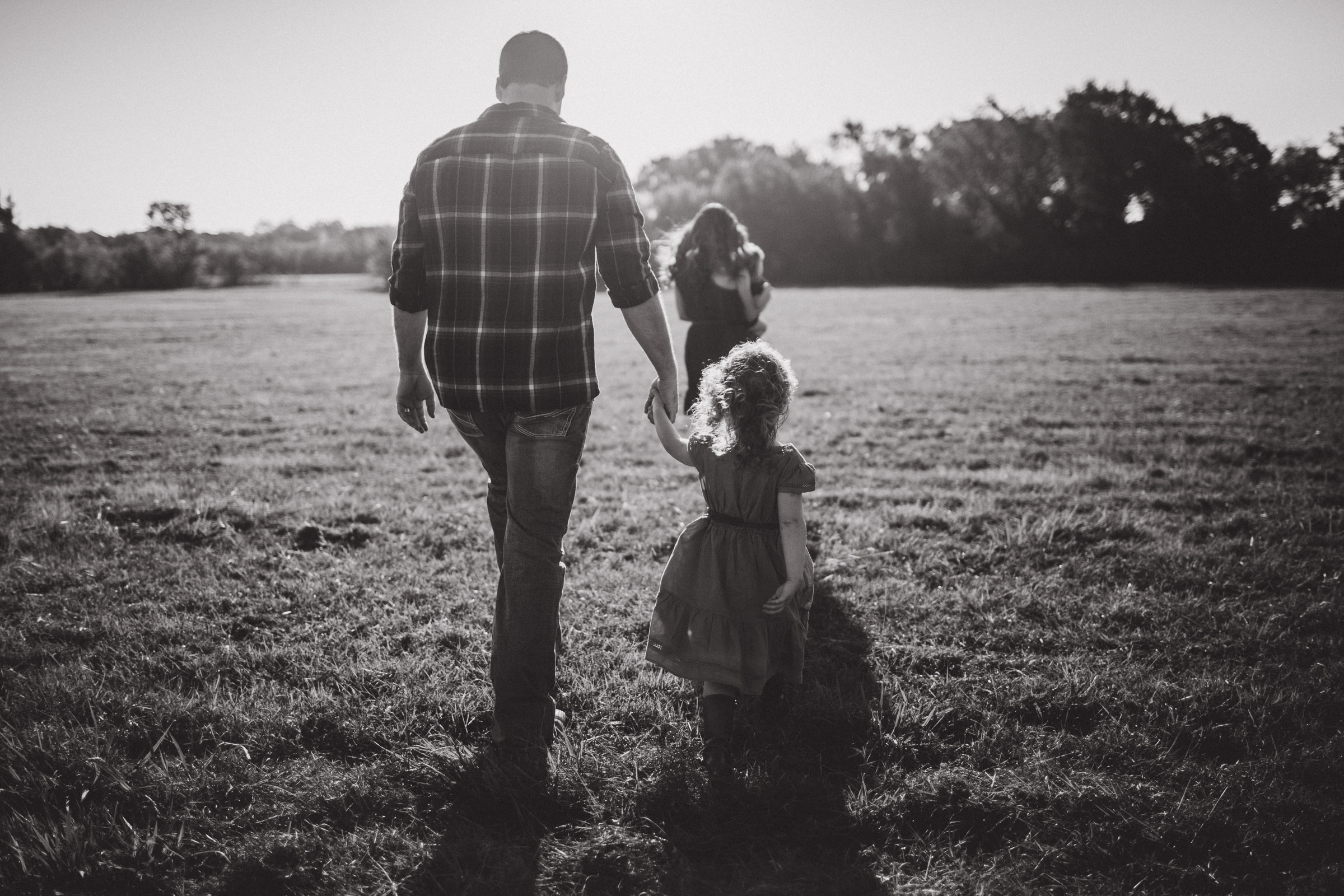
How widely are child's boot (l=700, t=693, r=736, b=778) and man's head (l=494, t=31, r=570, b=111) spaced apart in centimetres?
234

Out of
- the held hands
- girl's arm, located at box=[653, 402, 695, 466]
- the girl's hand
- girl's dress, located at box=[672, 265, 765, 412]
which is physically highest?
girl's dress, located at box=[672, 265, 765, 412]

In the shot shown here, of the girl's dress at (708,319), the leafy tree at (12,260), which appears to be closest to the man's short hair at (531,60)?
the girl's dress at (708,319)

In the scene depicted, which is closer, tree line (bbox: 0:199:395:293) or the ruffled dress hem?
the ruffled dress hem

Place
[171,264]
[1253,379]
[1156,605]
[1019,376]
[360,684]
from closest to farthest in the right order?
[360,684] < [1156,605] < [1253,379] < [1019,376] < [171,264]

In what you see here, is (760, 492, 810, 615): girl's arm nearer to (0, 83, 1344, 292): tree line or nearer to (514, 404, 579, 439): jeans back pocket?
(514, 404, 579, 439): jeans back pocket

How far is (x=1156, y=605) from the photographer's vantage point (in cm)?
396

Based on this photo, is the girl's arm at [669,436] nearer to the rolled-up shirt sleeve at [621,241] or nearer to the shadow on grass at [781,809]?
the rolled-up shirt sleeve at [621,241]

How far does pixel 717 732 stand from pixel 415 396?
1748mm

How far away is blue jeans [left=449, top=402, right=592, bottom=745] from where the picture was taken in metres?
2.76

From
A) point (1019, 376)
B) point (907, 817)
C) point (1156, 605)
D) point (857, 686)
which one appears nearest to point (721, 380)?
point (857, 686)

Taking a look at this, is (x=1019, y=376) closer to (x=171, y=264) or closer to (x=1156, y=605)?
(x=1156, y=605)

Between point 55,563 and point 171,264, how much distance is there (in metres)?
61.1

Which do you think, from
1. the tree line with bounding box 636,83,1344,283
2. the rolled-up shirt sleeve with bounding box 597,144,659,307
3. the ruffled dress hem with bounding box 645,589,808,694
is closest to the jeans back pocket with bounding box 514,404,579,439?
the rolled-up shirt sleeve with bounding box 597,144,659,307

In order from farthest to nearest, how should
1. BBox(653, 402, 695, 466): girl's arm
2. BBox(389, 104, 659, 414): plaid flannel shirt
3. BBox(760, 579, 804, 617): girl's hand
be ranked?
BBox(653, 402, 695, 466): girl's arm < BBox(760, 579, 804, 617): girl's hand < BBox(389, 104, 659, 414): plaid flannel shirt
